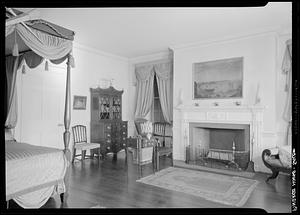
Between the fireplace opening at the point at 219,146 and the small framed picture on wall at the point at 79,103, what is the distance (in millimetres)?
2995

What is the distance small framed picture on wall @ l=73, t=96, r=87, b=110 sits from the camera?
5.21m

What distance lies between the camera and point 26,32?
2576 mm

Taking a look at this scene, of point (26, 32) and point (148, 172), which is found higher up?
point (26, 32)

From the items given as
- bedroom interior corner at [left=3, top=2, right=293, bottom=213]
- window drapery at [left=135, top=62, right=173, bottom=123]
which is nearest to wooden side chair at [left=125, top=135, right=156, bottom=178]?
bedroom interior corner at [left=3, top=2, right=293, bottom=213]

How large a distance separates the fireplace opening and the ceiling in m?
2.21

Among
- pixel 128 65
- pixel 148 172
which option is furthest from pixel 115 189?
pixel 128 65

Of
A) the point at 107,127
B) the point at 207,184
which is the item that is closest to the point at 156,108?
the point at 107,127

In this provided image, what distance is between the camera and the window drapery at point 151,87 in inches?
238

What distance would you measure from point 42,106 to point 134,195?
3116 millimetres

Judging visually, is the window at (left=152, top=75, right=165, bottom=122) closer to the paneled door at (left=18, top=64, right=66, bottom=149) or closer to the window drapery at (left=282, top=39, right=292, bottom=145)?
the paneled door at (left=18, top=64, right=66, bottom=149)

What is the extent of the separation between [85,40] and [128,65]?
2127mm

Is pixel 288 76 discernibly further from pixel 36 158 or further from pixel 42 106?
pixel 42 106

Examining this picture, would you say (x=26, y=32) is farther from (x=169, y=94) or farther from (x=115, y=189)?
(x=169, y=94)

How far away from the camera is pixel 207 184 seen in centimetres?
351
